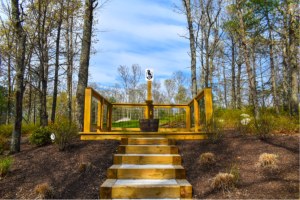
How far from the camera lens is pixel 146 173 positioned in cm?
385

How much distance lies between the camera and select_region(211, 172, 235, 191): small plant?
130 inches

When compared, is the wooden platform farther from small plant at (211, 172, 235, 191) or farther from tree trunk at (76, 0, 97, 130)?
small plant at (211, 172, 235, 191)

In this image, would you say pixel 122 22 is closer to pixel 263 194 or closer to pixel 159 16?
pixel 159 16

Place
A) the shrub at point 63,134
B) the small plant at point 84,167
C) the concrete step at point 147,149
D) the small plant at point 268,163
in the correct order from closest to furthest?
the small plant at point 268,163
the small plant at point 84,167
the concrete step at point 147,149
the shrub at point 63,134

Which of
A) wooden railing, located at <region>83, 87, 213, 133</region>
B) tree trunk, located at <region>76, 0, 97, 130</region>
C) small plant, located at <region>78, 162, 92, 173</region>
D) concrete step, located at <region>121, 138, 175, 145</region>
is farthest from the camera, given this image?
tree trunk, located at <region>76, 0, 97, 130</region>

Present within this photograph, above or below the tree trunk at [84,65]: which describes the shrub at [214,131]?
below

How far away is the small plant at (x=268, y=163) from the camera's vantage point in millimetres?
3654

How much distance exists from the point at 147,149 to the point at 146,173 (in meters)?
0.79

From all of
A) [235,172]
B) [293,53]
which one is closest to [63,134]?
[235,172]

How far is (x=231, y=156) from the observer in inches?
168

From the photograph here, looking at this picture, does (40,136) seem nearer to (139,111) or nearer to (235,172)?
(139,111)

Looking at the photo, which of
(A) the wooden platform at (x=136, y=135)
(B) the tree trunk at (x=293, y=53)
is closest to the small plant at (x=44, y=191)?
(A) the wooden platform at (x=136, y=135)

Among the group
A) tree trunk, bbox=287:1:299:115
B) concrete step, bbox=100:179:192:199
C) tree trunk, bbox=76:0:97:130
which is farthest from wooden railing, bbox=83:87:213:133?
tree trunk, bbox=287:1:299:115

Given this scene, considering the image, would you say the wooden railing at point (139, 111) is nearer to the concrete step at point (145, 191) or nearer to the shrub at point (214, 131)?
the shrub at point (214, 131)
